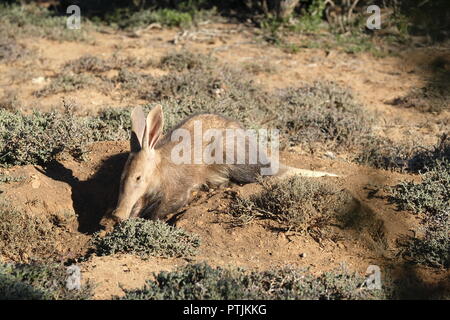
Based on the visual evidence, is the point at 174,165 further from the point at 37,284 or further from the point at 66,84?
the point at 66,84

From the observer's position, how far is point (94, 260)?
457 centimetres

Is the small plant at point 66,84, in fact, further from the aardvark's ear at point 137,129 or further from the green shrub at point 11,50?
the aardvark's ear at point 137,129

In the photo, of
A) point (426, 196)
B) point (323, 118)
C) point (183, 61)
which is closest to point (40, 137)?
point (323, 118)

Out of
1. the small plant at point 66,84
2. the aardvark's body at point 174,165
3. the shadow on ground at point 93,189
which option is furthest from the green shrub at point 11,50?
the aardvark's body at point 174,165

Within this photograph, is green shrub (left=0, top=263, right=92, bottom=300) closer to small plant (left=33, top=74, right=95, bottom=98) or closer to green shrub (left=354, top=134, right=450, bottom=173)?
green shrub (left=354, top=134, right=450, bottom=173)

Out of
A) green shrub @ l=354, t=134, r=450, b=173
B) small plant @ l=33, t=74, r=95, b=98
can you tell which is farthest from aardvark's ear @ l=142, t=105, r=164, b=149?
small plant @ l=33, t=74, r=95, b=98

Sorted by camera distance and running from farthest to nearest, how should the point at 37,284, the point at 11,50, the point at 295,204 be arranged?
the point at 11,50 < the point at 295,204 < the point at 37,284

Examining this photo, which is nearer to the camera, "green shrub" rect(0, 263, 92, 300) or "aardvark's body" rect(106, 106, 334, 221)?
"green shrub" rect(0, 263, 92, 300)

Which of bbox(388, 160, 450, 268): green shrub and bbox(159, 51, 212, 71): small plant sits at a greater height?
bbox(159, 51, 212, 71): small plant

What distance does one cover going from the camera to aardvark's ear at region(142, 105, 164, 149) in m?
5.64

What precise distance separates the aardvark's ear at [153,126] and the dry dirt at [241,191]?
72cm

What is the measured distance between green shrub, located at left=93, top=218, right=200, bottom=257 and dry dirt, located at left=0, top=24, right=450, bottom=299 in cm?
10

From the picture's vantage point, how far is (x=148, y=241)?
4789 millimetres

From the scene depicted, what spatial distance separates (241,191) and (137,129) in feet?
3.95
